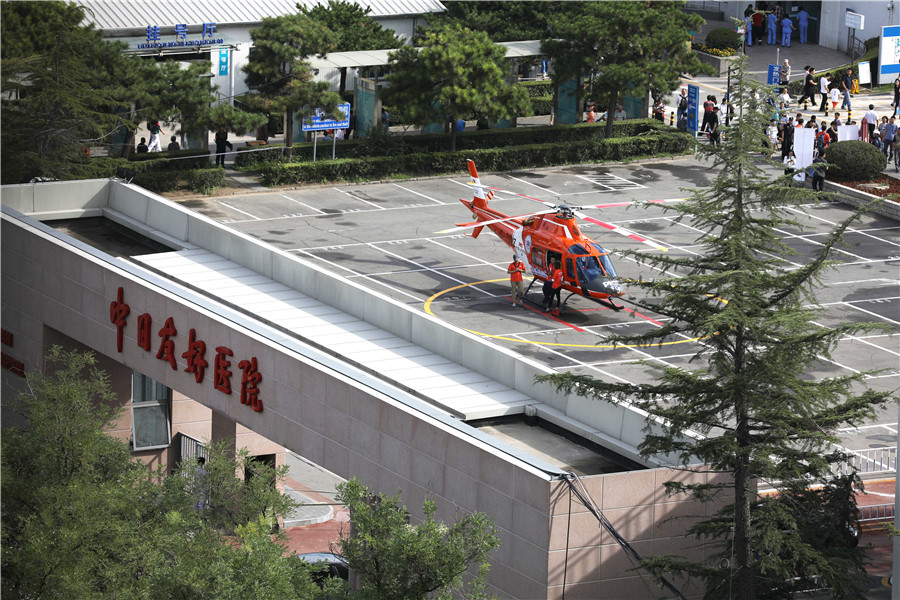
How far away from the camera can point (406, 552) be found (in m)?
20.7

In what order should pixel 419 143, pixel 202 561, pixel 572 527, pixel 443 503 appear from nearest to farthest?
1. pixel 202 561
2. pixel 572 527
3. pixel 443 503
4. pixel 419 143

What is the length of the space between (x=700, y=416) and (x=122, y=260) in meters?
19.3

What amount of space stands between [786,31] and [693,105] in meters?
20.7

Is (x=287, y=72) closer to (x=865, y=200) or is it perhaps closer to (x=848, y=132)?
(x=865, y=200)

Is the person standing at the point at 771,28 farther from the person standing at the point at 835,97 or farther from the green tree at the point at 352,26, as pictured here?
the green tree at the point at 352,26

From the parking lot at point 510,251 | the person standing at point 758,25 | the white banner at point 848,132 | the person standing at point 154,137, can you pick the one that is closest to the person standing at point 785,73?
the white banner at point 848,132

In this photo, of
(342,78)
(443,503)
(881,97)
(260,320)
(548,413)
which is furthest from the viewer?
(881,97)

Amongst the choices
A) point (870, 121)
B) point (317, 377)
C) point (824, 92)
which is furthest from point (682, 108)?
point (317, 377)

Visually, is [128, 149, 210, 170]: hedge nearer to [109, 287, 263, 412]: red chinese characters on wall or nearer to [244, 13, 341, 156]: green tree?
[244, 13, 341, 156]: green tree

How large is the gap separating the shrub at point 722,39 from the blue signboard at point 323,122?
30730 mm

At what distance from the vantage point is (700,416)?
2433 cm

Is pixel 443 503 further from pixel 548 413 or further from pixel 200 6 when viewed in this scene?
pixel 200 6

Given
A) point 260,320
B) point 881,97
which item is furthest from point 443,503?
point 881,97

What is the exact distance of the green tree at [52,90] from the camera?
52.1 meters
